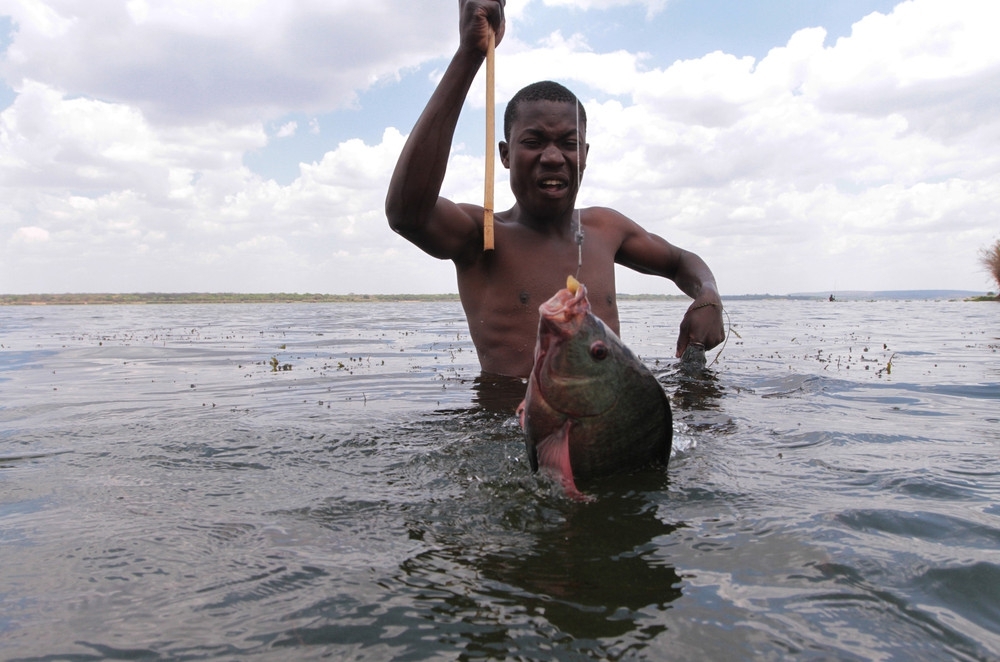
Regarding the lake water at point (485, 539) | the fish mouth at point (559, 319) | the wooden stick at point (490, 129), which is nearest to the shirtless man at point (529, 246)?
the wooden stick at point (490, 129)

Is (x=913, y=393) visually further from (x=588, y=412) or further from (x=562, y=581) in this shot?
(x=562, y=581)

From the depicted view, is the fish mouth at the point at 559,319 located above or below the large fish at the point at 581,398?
above

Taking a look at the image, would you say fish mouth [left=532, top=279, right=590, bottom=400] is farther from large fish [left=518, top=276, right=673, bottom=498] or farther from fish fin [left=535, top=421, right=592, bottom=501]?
fish fin [left=535, top=421, right=592, bottom=501]

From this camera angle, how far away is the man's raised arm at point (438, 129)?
343 cm

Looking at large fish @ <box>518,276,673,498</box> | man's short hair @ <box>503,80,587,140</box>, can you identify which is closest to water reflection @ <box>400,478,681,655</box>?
large fish @ <box>518,276,673,498</box>

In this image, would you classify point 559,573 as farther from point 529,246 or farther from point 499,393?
point 529,246

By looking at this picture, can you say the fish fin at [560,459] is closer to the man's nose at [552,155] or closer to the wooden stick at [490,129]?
the wooden stick at [490,129]

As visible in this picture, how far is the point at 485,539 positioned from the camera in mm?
2236

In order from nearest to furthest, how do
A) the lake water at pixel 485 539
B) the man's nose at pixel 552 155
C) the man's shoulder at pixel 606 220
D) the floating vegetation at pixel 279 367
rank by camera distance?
the lake water at pixel 485 539
the man's nose at pixel 552 155
the man's shoulder at pixel 606 220
the floating vegetation at pixel 279 367

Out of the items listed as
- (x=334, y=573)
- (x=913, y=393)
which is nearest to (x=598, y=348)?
(x=334, y=573)

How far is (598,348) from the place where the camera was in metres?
2.46

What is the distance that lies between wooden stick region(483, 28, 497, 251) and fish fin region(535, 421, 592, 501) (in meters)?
1.80

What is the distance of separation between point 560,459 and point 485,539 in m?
0.43

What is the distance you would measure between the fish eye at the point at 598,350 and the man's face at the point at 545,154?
233cm
